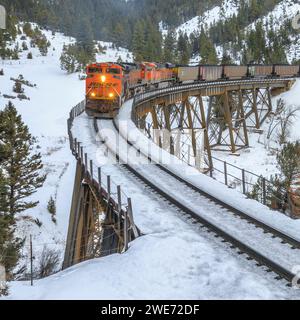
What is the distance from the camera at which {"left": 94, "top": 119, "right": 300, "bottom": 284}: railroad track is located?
9047 mm

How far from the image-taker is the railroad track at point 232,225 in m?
9.05

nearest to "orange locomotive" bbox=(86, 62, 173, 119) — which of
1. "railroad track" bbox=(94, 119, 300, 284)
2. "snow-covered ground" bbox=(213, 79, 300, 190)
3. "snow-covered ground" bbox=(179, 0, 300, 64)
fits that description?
"railroad track" bbox=(94, 119, 300, 284)

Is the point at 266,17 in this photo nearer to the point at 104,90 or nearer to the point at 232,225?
the point at 104,90

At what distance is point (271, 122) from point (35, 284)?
43667mm

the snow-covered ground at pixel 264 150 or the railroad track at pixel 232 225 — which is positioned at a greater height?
the railroad track at pixel 232 225

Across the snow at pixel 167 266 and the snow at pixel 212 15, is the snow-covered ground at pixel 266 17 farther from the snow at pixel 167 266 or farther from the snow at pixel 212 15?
the snow at pixel 167 266

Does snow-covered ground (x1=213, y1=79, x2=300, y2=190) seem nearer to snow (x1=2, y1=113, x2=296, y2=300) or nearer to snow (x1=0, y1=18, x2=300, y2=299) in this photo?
snow (x1=0, y1=18, x2=300, y2=299)

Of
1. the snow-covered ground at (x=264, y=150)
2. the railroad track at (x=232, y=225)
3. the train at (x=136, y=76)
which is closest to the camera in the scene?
the railroad track at (x=232, y=225)

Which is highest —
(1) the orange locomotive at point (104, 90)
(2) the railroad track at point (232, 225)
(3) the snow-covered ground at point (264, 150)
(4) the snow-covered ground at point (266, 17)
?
(4) the snow-covered ground at point (266, 17)

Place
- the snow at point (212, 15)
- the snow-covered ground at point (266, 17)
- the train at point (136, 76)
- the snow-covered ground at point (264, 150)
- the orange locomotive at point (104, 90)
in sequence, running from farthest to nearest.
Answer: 1. the snow at point (212, 15)
2. the snow-covered ground at point (266, 17)
3. the snow-covered ground at point (264, 150)
4. the train at point (136, 76)
5. the orange locomotive at point (104, 90)

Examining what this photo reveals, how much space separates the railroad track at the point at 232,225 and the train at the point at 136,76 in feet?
36.4

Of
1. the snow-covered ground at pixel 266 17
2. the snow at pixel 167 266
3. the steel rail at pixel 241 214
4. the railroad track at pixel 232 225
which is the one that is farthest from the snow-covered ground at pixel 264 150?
the snow-covered ground at pixel 266 17

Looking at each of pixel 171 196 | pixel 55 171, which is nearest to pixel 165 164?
pixel 171 196

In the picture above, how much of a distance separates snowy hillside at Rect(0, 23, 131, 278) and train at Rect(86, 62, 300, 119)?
907cm
